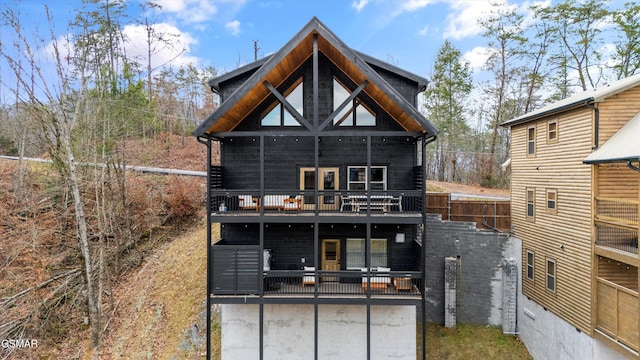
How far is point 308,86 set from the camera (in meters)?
10.9

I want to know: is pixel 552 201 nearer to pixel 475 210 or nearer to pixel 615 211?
pixel 615 211

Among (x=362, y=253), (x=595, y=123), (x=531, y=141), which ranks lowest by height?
(x=362, y=253)

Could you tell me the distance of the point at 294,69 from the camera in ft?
34.9

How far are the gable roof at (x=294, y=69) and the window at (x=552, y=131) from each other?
4900mm

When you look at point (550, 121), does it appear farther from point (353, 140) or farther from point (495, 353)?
point (495, 353)

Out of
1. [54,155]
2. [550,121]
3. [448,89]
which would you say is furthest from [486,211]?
[54,155]

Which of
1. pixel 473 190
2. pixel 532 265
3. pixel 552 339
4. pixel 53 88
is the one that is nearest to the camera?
pixel 552 339

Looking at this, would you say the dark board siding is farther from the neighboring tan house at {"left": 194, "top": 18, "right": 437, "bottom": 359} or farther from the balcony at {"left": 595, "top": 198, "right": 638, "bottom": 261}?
the balcony at {"left": 595, "top": 198, "right": 638, "bottom": 261}

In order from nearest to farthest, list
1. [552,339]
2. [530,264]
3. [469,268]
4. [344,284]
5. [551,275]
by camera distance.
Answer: [552,339], [344,284], [551,275], [530,264], [469,268]

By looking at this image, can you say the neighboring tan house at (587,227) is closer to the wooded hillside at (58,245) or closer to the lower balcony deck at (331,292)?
the lower balcony deck at (331,292)

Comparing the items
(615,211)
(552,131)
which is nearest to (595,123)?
(552,131)

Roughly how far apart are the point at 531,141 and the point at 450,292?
6.83 meters

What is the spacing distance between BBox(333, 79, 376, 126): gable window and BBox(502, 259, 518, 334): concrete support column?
8.18 meters

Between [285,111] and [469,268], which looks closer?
[285,111]
